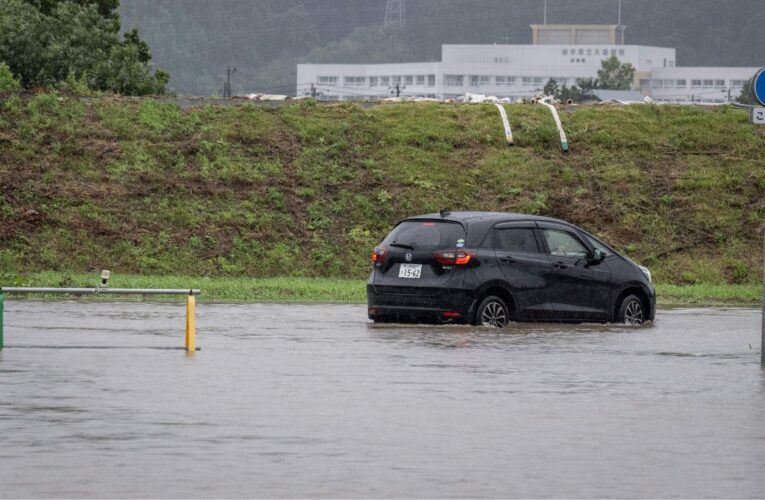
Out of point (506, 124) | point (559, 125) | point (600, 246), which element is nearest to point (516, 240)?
point (600, 246)

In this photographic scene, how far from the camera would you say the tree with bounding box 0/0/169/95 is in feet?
165

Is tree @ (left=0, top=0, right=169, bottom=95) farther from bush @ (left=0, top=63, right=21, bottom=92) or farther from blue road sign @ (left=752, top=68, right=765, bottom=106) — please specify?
blue road sign @ (left=752, top=68, right=765, bottom=106)

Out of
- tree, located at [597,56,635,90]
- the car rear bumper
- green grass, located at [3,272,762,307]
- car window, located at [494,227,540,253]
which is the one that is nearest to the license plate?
the car rear bumper

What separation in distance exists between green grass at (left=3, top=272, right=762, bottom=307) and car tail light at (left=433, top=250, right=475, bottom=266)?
7.33 meters

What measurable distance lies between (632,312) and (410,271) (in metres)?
3.62

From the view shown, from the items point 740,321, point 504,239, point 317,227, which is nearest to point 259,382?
point 504,239

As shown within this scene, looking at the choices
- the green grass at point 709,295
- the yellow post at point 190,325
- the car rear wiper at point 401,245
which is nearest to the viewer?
the yellow post at point 190,325

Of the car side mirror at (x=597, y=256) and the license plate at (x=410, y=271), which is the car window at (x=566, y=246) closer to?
the car side mirror at (x=597, y=256)

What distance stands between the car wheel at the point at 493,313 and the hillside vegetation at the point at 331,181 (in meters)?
13.5

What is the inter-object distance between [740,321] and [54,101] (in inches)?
861

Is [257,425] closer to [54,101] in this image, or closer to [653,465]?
[653,465]

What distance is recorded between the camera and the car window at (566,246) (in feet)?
75.4

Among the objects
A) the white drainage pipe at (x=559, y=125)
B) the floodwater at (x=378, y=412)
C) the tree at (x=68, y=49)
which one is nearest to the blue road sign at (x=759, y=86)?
the floodwater at (x=378, y=412)

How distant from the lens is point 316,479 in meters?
10.3
